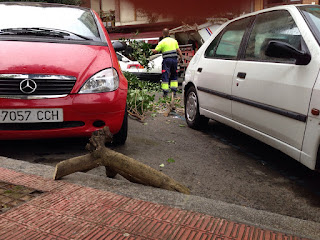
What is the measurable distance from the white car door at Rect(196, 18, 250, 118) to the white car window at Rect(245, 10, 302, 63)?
259mm

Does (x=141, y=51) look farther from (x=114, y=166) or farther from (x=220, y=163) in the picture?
(x=114, y=166)

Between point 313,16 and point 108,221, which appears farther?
point 313,16

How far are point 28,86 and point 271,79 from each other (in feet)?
7.68

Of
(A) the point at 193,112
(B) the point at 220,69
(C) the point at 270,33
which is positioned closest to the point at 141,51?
(A) the point at 193,112

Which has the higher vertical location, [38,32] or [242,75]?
[38,32]

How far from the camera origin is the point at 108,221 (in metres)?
2.11

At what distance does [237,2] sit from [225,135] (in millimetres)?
15744

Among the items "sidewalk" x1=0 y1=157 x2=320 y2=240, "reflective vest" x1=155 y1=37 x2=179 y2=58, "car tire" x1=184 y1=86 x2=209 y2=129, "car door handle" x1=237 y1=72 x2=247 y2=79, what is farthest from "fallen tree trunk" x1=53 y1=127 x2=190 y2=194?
"reflective vest" x1=155 y1=37 x2=179 y2=58

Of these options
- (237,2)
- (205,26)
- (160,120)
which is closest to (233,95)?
(160,120)

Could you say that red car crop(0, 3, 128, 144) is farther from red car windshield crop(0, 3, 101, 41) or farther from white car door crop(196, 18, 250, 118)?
white car door crop(196, 18, 250, 118)

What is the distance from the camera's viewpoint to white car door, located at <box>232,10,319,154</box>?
2947 mm

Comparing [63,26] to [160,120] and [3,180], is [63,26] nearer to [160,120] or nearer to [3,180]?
[3,180]

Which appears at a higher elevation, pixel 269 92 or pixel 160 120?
pixel 269 92

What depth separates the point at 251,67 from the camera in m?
3.74
